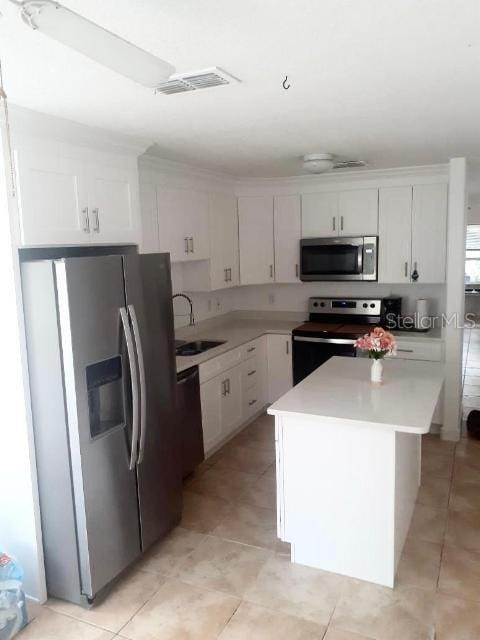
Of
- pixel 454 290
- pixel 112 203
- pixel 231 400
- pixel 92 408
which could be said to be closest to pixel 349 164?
pixel 454 290

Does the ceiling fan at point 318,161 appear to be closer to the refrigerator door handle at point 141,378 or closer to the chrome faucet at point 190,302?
the chrome faucet at point 190,302

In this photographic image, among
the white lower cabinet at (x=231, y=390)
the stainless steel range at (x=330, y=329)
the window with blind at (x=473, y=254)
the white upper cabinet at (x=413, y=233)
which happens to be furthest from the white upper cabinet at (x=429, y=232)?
the window with blind at (x=473, y=254)

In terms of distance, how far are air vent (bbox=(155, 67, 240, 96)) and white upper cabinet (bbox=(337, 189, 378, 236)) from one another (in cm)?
303

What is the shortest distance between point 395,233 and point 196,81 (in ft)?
10.5

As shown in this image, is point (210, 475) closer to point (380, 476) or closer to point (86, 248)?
point (380, 476)

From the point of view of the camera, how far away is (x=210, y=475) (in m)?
3.83

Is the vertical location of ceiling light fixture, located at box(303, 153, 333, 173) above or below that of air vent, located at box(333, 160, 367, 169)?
below

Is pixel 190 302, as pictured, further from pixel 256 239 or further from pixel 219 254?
pixel 256 239

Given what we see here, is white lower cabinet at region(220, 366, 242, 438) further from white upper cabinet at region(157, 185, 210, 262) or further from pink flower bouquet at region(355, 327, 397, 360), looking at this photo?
pink flower bouquet at region(355, 327, 397, 360)

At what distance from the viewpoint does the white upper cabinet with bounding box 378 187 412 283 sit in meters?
4.70

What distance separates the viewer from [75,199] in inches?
107

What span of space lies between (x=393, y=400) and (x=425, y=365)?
0.92m

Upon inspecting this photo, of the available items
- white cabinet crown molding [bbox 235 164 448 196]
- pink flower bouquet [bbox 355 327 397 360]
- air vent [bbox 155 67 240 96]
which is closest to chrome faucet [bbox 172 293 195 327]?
white cabinet crown molding [bbox 235 164 448 196]

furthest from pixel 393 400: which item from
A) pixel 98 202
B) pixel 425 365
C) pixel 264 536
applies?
pixel 98 202
